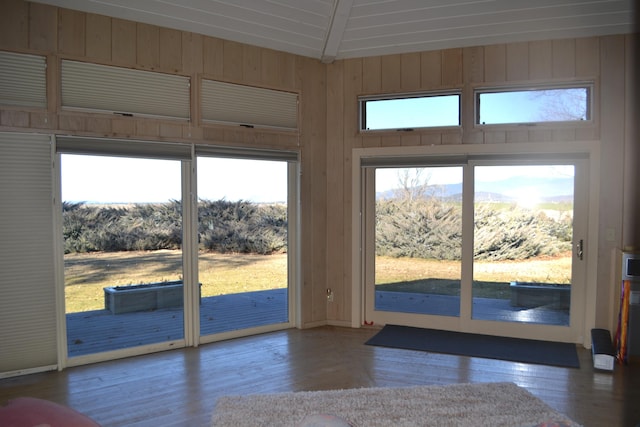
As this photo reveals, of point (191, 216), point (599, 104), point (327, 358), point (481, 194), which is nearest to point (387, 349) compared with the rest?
point (327, 358)

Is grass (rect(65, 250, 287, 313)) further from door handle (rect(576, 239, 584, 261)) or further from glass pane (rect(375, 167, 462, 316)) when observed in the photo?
door handle (rect(576, 239, 584, 261))

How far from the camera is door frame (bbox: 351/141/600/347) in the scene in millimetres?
4785

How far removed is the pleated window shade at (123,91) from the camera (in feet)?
13.9

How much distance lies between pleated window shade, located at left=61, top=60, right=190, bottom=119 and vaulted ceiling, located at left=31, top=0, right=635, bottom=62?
485 millimetres

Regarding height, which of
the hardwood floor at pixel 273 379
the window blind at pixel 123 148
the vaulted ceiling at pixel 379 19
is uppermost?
the vaulted ceiling at pixel 379 19

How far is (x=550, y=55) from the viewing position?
4.83 metres

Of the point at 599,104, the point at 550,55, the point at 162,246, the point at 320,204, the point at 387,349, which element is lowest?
the point at 387,349

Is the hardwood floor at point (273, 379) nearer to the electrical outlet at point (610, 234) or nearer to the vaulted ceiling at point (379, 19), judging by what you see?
the electrical outlet at point (610, 234)

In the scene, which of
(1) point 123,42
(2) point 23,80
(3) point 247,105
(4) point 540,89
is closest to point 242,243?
(3) point 247,105

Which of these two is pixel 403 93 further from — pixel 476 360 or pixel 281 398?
pixel 281 398

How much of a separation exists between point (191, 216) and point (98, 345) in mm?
1438

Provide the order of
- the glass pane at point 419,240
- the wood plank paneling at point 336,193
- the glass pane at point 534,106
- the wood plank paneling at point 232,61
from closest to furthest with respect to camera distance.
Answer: the glass pane at point 534,106 → the wood plank paneling at point 232,61 → the glass pane at point 419,240 → the wood plank paneling at point 336,193

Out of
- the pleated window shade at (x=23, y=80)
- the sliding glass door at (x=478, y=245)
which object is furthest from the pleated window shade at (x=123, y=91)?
the sliding glass door at (x=478, y=245)

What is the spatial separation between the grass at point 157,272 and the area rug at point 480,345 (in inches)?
54.6
